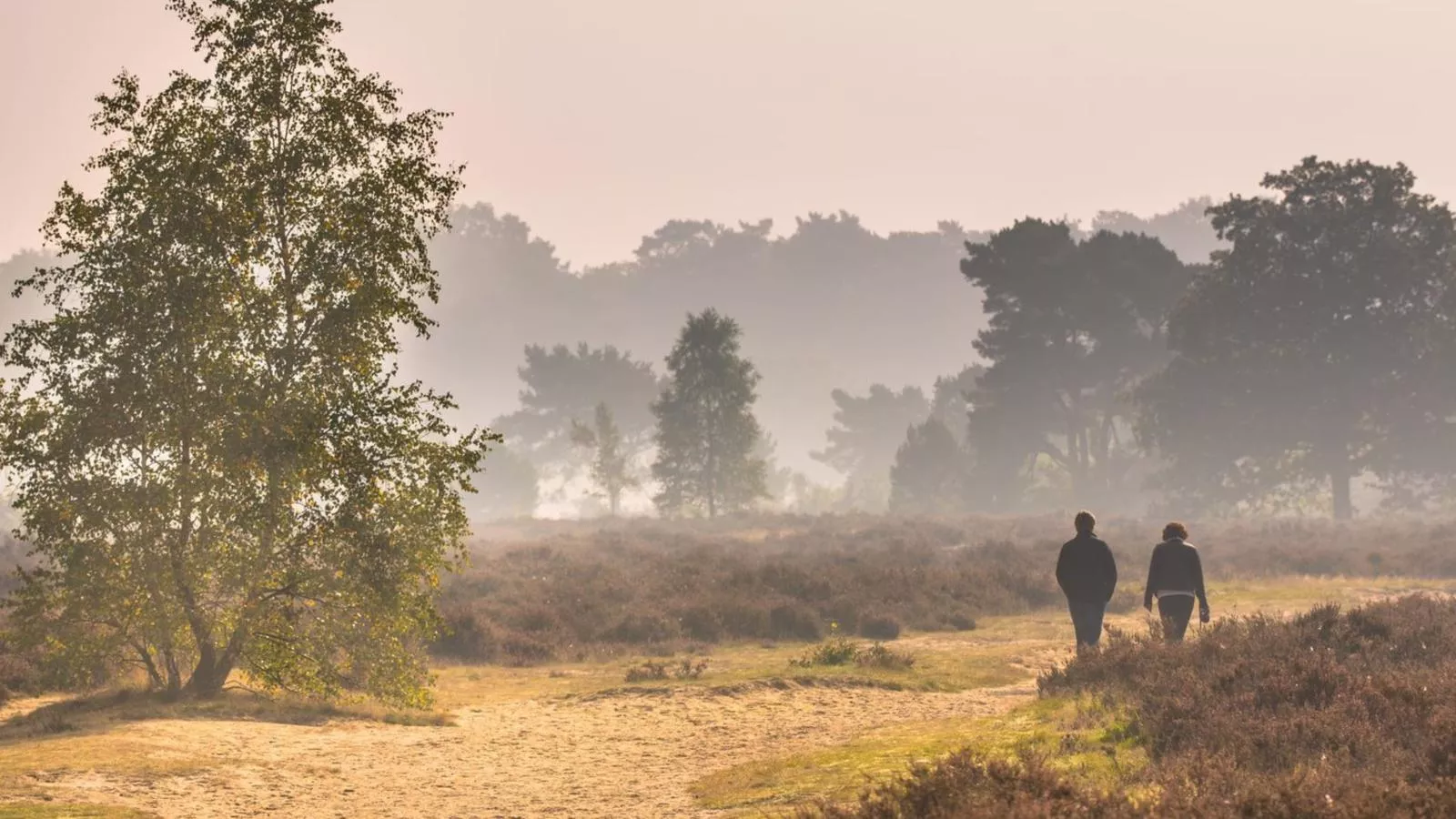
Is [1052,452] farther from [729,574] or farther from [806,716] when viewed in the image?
[806,716]

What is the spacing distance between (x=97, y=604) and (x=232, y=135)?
6261mm

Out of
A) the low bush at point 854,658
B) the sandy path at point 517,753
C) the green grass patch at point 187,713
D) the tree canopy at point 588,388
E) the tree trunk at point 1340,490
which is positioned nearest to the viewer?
the sandy path at point 517,753

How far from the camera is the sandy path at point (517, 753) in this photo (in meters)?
11.3

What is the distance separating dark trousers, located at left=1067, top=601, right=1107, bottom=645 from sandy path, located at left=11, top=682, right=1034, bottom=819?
4.22 ft

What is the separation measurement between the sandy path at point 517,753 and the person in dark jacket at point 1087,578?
4.67ft

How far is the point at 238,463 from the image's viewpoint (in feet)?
53.6

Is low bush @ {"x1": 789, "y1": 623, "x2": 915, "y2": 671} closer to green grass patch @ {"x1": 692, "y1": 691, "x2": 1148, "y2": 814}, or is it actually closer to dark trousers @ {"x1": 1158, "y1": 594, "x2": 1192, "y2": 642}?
dark trousers @ {"x1": 1158, "y1": 594, "x2": 1192, "y2": 642}

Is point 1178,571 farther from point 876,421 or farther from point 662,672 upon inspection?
point 876,421

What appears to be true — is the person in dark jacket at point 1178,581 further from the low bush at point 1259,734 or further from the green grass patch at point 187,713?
the green grass patch at point 187,713

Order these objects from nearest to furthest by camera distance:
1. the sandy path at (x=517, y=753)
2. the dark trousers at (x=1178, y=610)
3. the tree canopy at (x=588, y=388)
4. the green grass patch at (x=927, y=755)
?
the green grass patch at (x=927, y=755), the sandy path at (x=517, y=753), the dark trousers at (x=1178, y=610), the tree canopy at (x=588, y=388)

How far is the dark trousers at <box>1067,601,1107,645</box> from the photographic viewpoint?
1641 centimetres

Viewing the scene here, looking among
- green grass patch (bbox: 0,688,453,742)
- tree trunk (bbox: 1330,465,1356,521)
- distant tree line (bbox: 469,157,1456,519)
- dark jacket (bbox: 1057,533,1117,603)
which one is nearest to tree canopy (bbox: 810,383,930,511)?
distant tree line (bbox: 469,157,1456,519)

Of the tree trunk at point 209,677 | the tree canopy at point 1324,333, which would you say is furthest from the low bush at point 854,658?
the tree canopy at point 1324,333

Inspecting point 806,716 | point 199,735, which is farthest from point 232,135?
point 806,716
